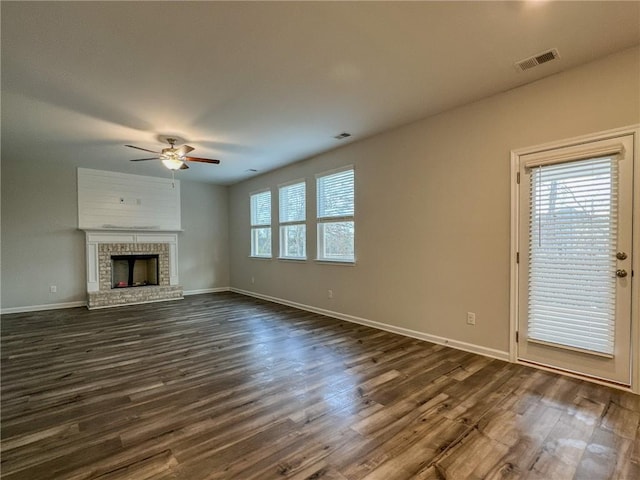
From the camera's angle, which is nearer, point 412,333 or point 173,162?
point 412,333

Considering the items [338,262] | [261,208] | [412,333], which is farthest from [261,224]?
[412,333]

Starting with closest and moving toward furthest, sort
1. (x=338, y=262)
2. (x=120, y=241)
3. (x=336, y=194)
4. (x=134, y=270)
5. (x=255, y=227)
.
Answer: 1. (x=338, y=262)
2. (x=336, y=194)
3. (x=120, y=241)
4. (x=134, y=270)
5. (x=255, y=227)

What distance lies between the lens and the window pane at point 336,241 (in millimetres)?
4945

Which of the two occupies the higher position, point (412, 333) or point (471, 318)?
point (471, 318)

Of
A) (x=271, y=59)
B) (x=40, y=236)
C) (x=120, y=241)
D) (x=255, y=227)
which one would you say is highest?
(x=271, y=59)

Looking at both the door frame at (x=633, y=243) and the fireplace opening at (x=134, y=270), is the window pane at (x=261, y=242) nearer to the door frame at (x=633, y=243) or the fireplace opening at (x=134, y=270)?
the fireplace opening at (x=134, y=270)

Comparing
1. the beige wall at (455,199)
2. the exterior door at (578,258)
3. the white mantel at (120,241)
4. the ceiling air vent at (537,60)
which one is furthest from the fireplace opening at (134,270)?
the ceiling air vent at (537,60)

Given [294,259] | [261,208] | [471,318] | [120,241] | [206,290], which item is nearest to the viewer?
[471,318]

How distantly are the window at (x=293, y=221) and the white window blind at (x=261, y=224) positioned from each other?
1.82 feet

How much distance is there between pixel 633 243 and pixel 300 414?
2907 millimetres

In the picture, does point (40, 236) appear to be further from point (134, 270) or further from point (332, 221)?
point (332, 221)

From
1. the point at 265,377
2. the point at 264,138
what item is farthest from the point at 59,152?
the point at 265,377

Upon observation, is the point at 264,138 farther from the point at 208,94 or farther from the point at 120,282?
the point at 120,282

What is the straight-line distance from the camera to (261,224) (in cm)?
702
